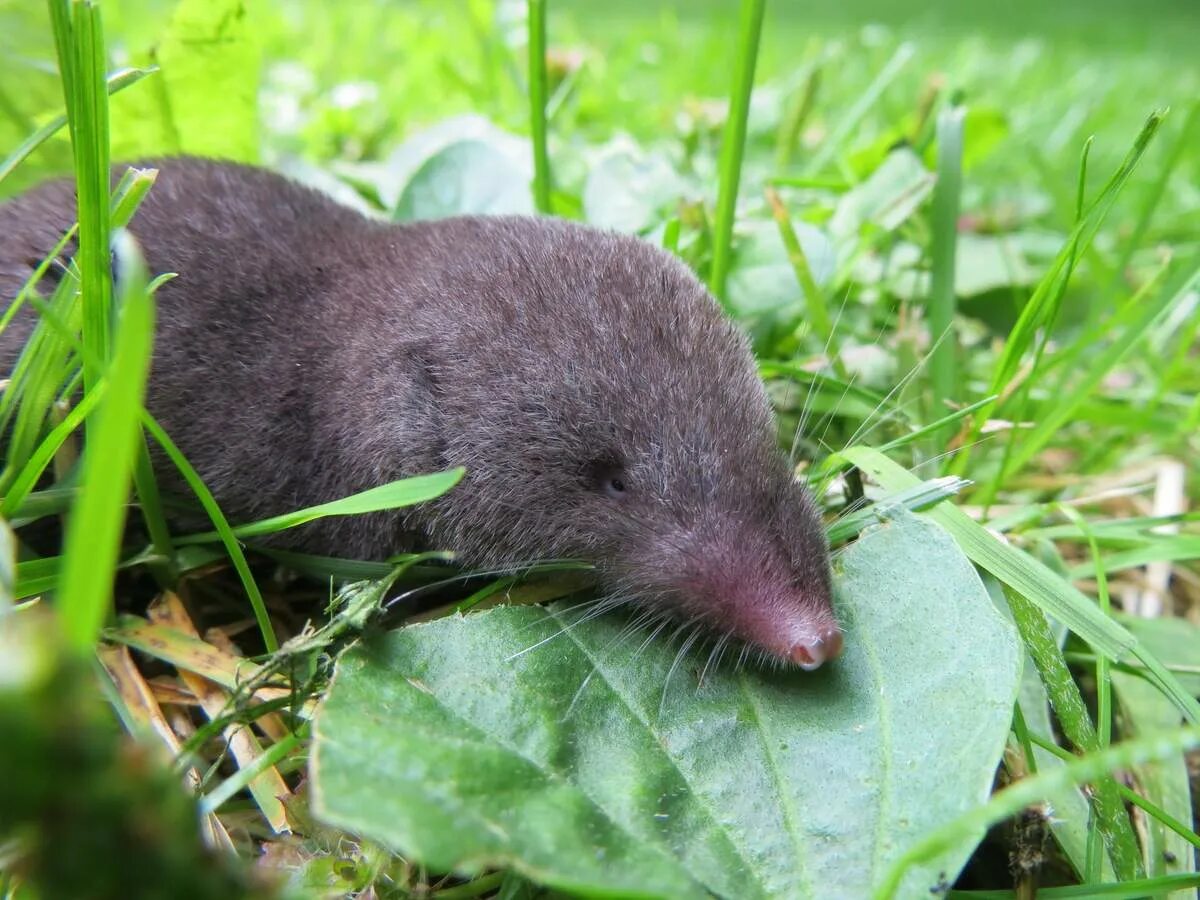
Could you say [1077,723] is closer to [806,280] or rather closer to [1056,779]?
[1056,779]

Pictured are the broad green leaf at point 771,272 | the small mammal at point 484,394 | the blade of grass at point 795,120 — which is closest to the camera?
the small mammal at point 484,394

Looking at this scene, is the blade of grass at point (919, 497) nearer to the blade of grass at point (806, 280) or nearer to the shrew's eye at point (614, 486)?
the shrew's eye at point (614, 486)

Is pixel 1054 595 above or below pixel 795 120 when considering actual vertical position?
below

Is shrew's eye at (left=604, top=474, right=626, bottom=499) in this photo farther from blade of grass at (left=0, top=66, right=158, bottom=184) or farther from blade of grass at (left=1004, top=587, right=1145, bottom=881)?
blade of grass at (left=0, top=66, right=158, bottom=184)

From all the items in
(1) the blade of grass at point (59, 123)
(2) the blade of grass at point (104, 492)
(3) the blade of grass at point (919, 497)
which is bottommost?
(3) the blade of grass at point (919, 497)

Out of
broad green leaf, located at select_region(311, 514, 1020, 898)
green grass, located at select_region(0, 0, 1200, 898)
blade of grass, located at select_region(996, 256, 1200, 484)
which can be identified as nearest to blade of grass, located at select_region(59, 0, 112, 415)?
green grass, located at select_region(0, 0, 1200, 898)

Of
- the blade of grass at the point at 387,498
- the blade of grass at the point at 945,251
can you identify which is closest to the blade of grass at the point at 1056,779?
the blade of grass at the point at 387,498

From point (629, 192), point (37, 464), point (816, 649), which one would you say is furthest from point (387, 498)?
point (629, 192)

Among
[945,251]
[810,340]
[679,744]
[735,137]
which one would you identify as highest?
[735,137]
